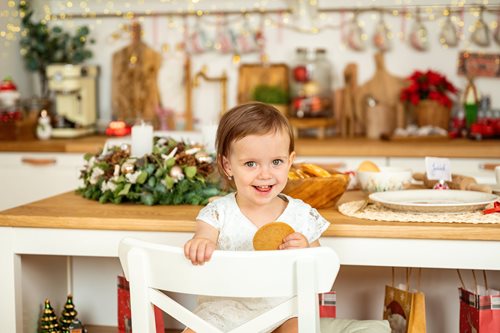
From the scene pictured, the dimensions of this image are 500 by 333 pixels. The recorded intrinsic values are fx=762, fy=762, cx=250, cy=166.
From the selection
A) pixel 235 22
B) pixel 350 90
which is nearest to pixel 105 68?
pixel 235 22

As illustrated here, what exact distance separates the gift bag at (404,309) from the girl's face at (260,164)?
0.53 metres

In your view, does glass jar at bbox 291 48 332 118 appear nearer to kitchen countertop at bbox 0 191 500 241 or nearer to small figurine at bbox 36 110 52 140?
small figurine at bbox 36 110 52 140

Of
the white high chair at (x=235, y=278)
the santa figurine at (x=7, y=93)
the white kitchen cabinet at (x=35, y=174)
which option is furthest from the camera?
the santa figurine at (x=7, y=93)

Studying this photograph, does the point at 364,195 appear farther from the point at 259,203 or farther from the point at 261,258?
the point at 261,258

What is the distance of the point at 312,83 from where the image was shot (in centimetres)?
409

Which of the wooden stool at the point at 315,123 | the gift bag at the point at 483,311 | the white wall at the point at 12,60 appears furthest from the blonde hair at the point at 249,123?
the white wall at the point at 12,60

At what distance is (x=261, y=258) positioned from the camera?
4.25 feet

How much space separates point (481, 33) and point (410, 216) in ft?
7.91

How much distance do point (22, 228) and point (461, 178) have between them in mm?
1253

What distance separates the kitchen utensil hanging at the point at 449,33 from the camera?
3998 mm

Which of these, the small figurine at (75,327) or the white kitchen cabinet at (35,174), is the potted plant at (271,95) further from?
the small figurine at (75,327)

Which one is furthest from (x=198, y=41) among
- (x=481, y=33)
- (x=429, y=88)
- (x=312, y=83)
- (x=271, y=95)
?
(x=481, y=33)

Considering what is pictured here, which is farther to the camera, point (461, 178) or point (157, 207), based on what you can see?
point (461, 178)

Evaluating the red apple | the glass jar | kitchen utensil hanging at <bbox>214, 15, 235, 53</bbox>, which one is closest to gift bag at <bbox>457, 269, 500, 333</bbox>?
the glass jar
